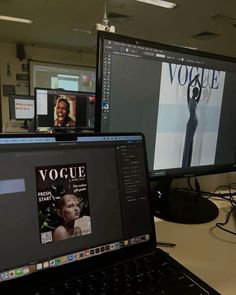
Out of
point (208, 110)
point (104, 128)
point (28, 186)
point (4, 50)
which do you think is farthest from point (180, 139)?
point (4, 50)

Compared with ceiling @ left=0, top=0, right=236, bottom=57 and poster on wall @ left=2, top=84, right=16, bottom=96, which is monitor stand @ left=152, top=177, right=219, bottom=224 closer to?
ceiling @ left=0, top=0, right=236, bottom=57

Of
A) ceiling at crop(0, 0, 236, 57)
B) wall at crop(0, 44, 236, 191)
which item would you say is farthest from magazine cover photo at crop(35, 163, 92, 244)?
wall at crop(0, 44, 236, 191)

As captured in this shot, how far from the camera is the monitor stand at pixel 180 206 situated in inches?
30.6

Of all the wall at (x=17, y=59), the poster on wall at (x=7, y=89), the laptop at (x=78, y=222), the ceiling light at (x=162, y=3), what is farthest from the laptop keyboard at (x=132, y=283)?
the poster on wall at (x=7, y=89)

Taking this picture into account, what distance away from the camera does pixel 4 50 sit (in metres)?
6.91

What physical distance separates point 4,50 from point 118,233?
24.2 feet

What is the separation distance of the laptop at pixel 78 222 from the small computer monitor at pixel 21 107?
344cm

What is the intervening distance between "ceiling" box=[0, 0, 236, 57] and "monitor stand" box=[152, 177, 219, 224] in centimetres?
272

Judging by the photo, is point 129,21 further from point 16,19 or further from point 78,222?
point 78,222

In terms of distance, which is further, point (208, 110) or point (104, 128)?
point (208, 110)

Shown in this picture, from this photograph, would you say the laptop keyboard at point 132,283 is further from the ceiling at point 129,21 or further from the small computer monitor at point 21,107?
the small computer monitor at point 21,107

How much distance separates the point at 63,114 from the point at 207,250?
1897 mm

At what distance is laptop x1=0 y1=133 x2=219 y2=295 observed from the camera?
453 mm

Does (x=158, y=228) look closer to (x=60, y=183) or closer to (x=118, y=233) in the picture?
(x=118, y=233)
